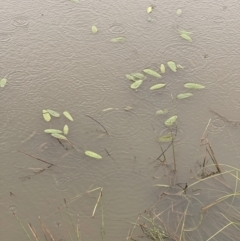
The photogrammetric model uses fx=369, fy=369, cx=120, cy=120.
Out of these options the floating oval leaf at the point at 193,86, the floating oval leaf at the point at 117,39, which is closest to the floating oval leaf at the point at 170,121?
the floating oval leaf at the point at 193,86

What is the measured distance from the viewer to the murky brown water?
97.7 inches

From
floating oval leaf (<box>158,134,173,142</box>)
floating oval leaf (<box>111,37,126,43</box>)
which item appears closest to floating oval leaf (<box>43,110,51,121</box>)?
floating oval leaf (<box>158,134,173,142</box>)

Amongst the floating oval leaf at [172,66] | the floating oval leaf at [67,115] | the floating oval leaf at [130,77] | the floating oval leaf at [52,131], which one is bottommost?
the floating oval leaf at [52,131]

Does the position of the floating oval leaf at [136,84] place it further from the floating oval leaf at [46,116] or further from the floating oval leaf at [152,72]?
the floating oval leaf at [46,116]

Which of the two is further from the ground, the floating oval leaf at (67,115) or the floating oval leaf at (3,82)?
the floating oval leaf at (3,82)

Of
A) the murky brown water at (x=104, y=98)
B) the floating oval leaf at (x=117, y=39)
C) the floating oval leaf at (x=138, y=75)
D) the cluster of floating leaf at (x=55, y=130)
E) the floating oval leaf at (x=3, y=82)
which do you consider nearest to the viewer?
the murky brown water at (x=104, y=98)

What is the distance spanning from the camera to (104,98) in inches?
123

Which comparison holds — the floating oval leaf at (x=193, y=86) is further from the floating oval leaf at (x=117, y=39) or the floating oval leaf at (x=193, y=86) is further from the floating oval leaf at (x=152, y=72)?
the floating oval leaf at (x=117, y=39)

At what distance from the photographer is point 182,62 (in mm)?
3459

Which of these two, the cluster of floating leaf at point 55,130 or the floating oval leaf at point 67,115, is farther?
the floating oval leaf at point 67,115

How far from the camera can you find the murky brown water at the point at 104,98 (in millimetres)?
2480

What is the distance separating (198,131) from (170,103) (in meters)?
0.36

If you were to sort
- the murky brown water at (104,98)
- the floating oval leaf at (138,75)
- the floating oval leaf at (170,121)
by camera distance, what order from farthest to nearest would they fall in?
the floating oval leaf at (138,75)
the floating oval leaf at (170,121)
the murky brown water at (104,98)

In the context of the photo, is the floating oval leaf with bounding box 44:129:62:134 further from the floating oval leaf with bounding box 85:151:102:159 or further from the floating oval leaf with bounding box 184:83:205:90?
the floating oval leaf with bounding box 184:83:205:90
